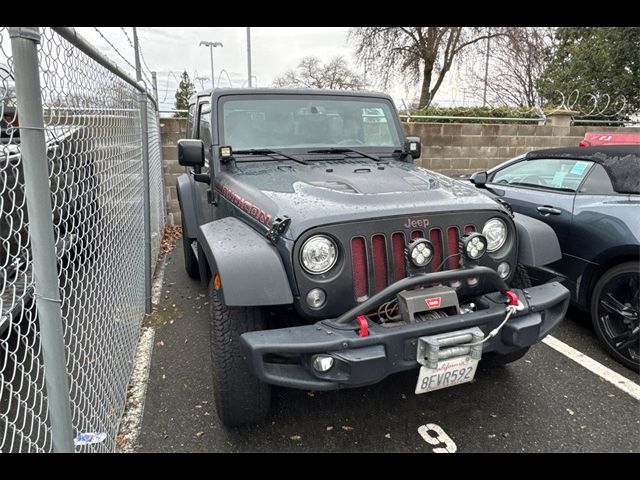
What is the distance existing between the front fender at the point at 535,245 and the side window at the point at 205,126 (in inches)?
92.8

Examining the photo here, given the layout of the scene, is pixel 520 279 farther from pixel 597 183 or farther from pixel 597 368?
pixel 597 183

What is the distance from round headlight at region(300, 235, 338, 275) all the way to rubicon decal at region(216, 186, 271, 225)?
1.10ft

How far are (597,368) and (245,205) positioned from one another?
2745 millimetres

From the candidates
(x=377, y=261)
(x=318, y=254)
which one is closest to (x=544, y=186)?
(x=377, y=261)

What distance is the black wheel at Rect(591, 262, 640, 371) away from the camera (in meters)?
3.18

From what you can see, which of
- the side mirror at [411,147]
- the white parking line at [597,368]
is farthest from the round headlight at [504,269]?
the side mirror at [411,147]

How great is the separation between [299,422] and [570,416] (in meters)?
1.64

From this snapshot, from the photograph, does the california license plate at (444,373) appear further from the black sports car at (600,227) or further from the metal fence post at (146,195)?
the metal fence post at (146,195)

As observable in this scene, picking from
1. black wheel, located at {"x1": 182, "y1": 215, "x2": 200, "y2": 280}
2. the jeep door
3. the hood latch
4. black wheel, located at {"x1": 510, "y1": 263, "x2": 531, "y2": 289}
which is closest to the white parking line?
black wheel, located at {"x1": 510, "y1": 263, "x2": 531, "y2": 289}

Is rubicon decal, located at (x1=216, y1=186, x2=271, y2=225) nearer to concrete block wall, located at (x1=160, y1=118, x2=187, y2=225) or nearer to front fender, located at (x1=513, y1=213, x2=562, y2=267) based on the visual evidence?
front fender, located at (x1=513, y1=213, x2=562, y2=267)

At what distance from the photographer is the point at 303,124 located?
3.67 meters

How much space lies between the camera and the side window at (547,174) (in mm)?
3885

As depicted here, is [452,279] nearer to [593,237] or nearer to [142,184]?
[593,237]

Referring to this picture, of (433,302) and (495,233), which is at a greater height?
(495,233)
